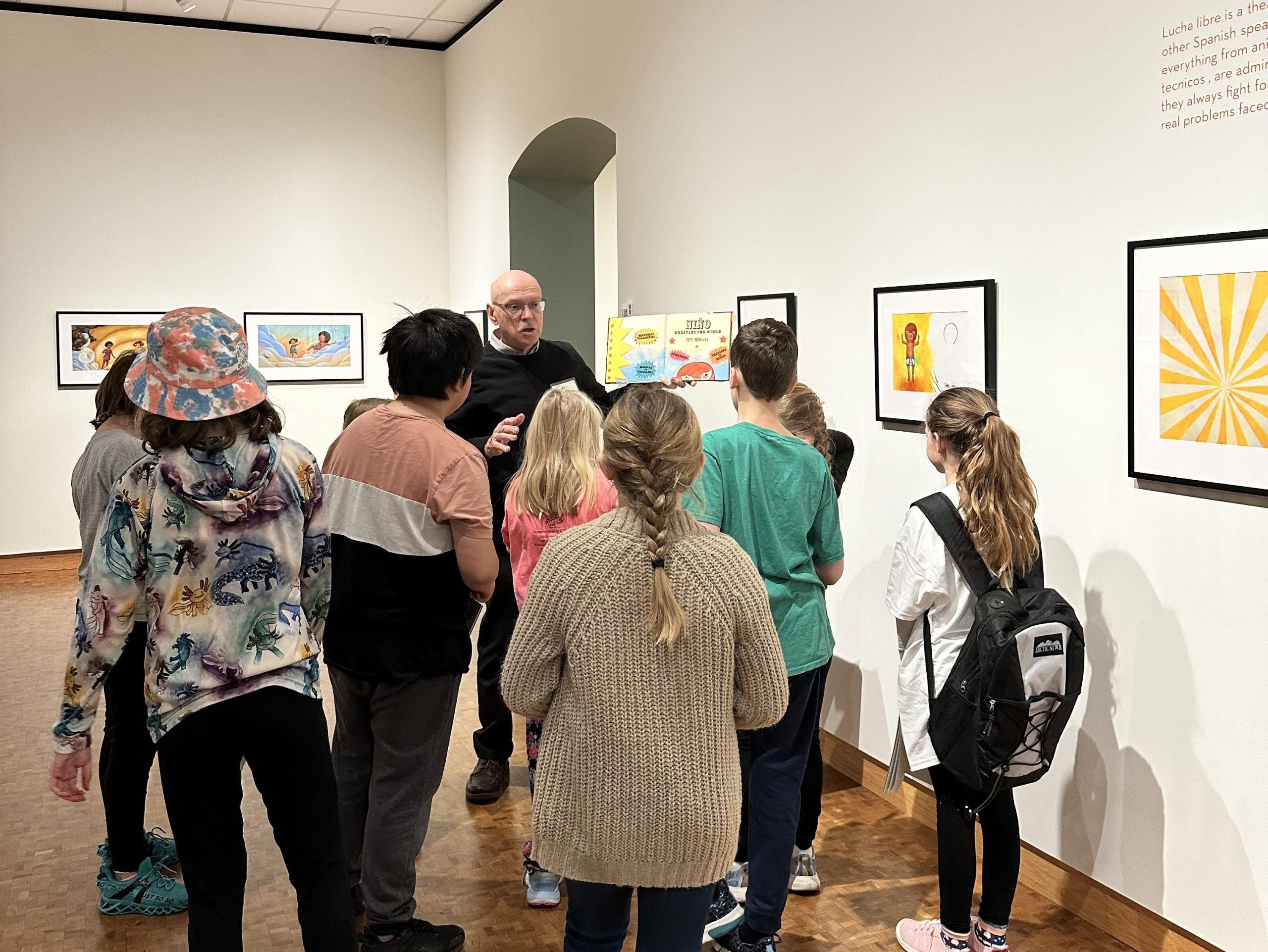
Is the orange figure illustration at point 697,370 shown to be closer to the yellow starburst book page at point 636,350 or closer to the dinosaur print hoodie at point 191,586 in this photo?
the yellow starburst book page at point 636,350

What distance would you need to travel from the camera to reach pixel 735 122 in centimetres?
493

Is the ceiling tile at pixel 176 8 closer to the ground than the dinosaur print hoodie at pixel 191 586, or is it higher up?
higher up

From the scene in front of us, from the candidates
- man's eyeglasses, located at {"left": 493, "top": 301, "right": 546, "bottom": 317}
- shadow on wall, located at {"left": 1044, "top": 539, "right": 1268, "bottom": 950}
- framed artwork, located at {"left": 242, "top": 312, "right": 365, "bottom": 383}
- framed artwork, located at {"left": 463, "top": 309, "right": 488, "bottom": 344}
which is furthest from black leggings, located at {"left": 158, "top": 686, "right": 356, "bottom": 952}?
framed artwork, located at {"left": 242, "top": 312, "right": 365, "bottom": 383}

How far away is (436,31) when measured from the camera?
355 inches

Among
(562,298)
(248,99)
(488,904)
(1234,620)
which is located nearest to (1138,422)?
(1234,620)

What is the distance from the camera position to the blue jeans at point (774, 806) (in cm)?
279

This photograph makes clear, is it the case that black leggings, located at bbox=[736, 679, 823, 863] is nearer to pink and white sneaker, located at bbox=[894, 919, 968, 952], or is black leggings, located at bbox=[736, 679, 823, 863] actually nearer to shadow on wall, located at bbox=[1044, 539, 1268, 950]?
pink and white sneaker, located at bbox=[894, 919, 968, 952]

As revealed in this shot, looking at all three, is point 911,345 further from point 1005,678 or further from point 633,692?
point 633,692

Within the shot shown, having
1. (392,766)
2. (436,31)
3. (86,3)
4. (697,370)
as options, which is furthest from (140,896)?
(436,31)

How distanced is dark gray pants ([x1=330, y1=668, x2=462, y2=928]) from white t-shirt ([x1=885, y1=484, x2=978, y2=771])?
1.18 metres

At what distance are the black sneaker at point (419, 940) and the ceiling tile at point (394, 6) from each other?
7.05 m

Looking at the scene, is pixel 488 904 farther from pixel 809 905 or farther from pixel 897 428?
pixel 897 428

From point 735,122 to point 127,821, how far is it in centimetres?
364

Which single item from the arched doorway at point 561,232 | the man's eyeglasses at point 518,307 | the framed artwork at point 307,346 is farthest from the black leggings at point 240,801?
the framed artwork at point 307,346
